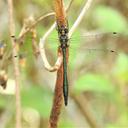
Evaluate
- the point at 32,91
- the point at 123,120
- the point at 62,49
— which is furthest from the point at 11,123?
the point at 62,49

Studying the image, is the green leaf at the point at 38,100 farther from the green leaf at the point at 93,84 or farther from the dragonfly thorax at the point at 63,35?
the dragonfly thorax at the point at 63,35

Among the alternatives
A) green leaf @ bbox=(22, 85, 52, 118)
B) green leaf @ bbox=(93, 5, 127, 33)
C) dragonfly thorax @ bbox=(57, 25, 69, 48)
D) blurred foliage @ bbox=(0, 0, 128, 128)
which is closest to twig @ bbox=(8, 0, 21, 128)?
dragonfly thorax @ bbox=(57, 25, 69, 48)

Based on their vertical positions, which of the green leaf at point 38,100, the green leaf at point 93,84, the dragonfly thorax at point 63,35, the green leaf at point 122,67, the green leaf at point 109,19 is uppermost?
the dragonfly thorax at point 63,35

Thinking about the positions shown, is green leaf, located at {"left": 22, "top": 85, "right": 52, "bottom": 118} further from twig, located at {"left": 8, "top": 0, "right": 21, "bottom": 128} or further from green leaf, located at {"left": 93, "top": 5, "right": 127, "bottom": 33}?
twig, located at {"left": 8, "top": 0, "right": 21, "bottom": 128}

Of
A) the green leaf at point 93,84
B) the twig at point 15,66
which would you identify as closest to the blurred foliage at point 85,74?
the green leaf at point 93,84

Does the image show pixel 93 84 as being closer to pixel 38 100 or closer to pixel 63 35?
pixel 38 100

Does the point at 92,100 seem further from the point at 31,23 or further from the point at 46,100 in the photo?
the point at 31,23

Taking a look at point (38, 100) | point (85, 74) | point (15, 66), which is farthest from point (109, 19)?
point (15, 66)

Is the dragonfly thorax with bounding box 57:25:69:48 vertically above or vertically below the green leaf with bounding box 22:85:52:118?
above
